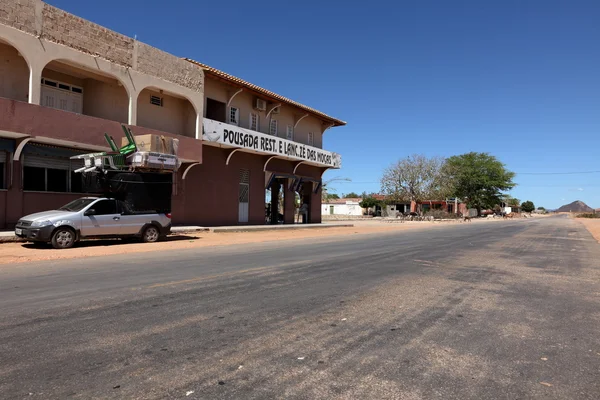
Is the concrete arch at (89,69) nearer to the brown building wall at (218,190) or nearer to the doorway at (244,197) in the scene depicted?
the brown building wall at (218,190)

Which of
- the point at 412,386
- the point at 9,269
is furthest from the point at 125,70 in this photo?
the point at 412,386

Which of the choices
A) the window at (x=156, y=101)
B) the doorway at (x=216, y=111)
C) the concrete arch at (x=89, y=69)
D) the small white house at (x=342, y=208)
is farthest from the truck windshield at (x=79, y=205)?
the small white house at (x=342, y=208)

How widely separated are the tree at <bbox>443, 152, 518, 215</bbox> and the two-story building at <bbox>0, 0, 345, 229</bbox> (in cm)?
5451

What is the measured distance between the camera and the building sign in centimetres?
2294

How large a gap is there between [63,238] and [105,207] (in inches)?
67.7

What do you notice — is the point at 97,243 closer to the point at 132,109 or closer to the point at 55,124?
the point at 55,124

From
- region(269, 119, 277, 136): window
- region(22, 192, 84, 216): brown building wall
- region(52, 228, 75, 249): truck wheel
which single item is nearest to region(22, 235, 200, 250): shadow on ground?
region(52, 228, 75, 249): truck wheel

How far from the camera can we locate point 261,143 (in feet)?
85.4

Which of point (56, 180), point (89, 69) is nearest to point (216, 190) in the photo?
point (56, 180)

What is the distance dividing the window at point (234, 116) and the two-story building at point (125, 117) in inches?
2.3

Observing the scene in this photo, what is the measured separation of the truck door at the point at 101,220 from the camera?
45.1ft

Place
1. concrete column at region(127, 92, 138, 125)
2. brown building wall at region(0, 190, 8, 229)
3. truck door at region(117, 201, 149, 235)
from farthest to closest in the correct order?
concrete column at region(127, 92, 138, 125)
brown building wall at region(0, 190, 8, 229)
truck door at region(117, 201, 149, 235)

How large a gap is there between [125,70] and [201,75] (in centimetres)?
479

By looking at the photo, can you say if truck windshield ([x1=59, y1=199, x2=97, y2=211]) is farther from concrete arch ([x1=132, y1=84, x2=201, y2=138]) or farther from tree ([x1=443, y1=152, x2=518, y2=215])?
tree ([x1=443, y1=152, x2=518, y2=215])
